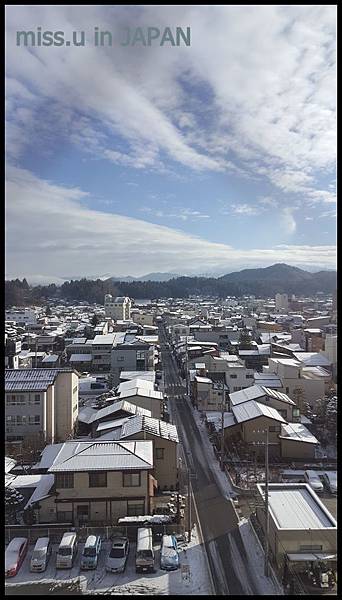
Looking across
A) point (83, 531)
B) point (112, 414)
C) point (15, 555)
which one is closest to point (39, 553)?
point (15, 555)

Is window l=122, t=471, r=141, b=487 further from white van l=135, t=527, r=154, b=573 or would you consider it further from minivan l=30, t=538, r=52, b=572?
minivan l=30, t=538, r=52, b=572

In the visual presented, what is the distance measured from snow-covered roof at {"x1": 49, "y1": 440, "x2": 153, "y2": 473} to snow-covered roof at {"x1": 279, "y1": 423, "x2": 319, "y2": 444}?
1809 mm

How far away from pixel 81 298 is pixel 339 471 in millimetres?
26592

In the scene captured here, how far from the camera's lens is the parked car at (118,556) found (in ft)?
8.94

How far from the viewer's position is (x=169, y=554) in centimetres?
281

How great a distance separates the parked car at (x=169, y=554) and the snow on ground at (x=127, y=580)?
3cm

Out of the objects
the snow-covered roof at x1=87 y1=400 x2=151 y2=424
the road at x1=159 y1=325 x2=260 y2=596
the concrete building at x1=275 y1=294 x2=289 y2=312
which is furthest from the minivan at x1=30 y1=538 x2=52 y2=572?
the concrete building at x1=275 y1=294 x2=289 y2=312

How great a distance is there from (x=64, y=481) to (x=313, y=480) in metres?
2.25

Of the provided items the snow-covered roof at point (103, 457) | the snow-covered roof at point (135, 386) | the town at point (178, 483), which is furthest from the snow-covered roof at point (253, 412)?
the snow-covered roof at point (103, 457)

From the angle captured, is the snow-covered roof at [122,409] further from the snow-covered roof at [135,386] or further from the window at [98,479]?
the window at [98,479]

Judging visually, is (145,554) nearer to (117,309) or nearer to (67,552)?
(67,552)

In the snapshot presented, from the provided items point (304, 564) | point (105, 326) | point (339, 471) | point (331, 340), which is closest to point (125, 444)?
point (304, 564)

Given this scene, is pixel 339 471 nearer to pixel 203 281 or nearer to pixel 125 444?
pixel 125 444

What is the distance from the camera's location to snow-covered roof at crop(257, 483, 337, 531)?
2848 millimetres
